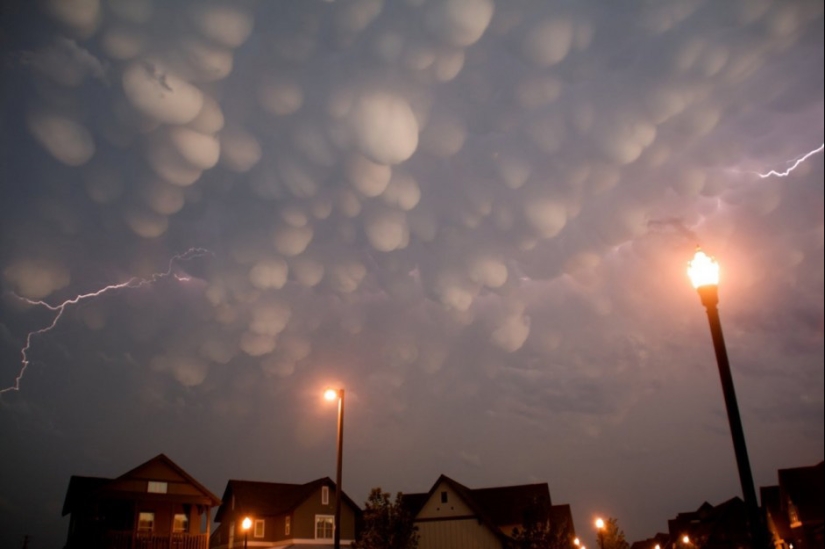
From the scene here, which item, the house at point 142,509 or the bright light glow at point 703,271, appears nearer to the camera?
the bright light glow at point 703,271

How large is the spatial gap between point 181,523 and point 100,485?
227 inches

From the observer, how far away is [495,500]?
5638 centimetres

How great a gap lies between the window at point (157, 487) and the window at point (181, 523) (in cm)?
295

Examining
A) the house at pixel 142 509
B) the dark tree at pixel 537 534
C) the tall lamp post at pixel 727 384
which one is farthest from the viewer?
the dark tree at pixel 537 534

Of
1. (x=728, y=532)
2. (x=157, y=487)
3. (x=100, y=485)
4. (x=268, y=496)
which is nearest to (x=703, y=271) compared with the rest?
(x=157, y=487)

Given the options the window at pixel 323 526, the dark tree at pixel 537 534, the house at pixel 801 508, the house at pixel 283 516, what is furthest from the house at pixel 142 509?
the house at pixel 801 508

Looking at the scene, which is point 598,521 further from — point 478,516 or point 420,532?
point 420,532

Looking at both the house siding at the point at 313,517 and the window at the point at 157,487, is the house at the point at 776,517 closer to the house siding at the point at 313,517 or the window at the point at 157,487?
the house siding at the point at 313,517

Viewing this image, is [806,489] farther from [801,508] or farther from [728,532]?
[728,532]

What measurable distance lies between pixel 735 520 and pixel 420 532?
118ft

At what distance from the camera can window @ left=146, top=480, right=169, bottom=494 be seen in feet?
128

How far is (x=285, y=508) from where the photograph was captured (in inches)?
1986

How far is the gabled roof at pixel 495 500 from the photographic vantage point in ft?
163

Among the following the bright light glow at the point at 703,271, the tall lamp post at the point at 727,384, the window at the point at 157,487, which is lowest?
the tall lamp post at the point at 727,384
